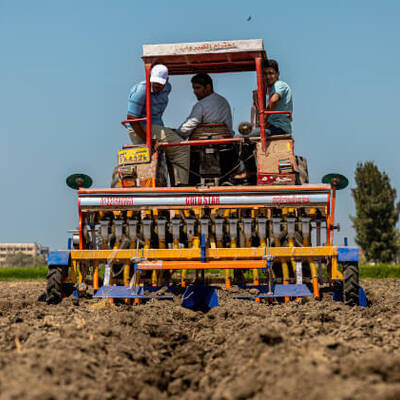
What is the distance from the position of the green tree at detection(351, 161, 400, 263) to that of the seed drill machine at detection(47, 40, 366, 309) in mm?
44850

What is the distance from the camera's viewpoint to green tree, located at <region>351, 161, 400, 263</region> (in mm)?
52094

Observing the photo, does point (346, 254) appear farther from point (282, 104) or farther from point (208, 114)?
point (208, 114)

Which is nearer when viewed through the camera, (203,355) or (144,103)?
(203,355)

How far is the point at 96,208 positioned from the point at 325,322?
140 inches

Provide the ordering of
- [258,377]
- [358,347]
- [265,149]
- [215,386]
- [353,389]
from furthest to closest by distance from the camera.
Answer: [265,149] < [358,347] < [215,386] < [258,377] < [353,389]

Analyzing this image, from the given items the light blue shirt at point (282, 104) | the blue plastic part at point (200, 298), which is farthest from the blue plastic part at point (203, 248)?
the light blue shirt at point (282, 104)

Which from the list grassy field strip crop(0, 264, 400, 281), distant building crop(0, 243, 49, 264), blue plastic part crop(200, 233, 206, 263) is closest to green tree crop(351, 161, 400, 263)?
grassy field strip crop(0, 264, 400, 281)

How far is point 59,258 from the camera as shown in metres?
7.93

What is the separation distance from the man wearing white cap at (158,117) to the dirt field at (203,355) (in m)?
2.92

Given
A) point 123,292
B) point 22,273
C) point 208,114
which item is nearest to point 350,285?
point 123,292

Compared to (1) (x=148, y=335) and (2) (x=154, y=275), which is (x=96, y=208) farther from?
(1) (x=148, y=335)

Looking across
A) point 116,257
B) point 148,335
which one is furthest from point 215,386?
point 116,257

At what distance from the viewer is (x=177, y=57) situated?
9.02 m

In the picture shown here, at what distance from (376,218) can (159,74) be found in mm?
46767
